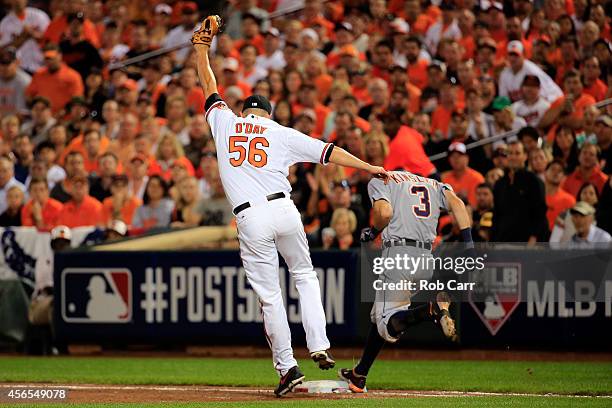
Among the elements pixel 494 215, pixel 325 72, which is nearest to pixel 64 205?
pixel 325 72

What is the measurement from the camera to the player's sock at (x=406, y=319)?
9898 mm

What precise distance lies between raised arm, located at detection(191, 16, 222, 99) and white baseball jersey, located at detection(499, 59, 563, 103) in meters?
6.75

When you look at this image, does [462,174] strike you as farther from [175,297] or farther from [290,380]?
[290,380]

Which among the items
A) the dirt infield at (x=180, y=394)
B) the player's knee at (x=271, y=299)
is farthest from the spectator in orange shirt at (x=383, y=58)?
the player's knee at (x=271, y=299)

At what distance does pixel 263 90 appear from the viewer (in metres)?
17.4

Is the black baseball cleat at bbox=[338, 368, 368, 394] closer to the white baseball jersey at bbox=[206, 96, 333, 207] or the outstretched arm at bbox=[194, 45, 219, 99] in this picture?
the white baseball jersey at bbox=[206, 96, 333, 207]

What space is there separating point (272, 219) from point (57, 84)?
1050 centimetres

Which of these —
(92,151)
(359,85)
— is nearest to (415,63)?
(359,85)

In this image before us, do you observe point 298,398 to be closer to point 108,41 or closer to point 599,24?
point 599,24

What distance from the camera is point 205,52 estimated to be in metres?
10.5

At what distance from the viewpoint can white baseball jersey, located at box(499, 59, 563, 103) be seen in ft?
53.6

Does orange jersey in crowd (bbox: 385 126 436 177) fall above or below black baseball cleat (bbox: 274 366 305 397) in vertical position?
above

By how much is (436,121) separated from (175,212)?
373 centimetres

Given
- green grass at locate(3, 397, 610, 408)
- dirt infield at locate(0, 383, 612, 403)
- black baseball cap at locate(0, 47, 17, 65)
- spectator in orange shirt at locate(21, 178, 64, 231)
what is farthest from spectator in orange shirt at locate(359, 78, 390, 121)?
green grass at locate(3, 397, 610, 408)
